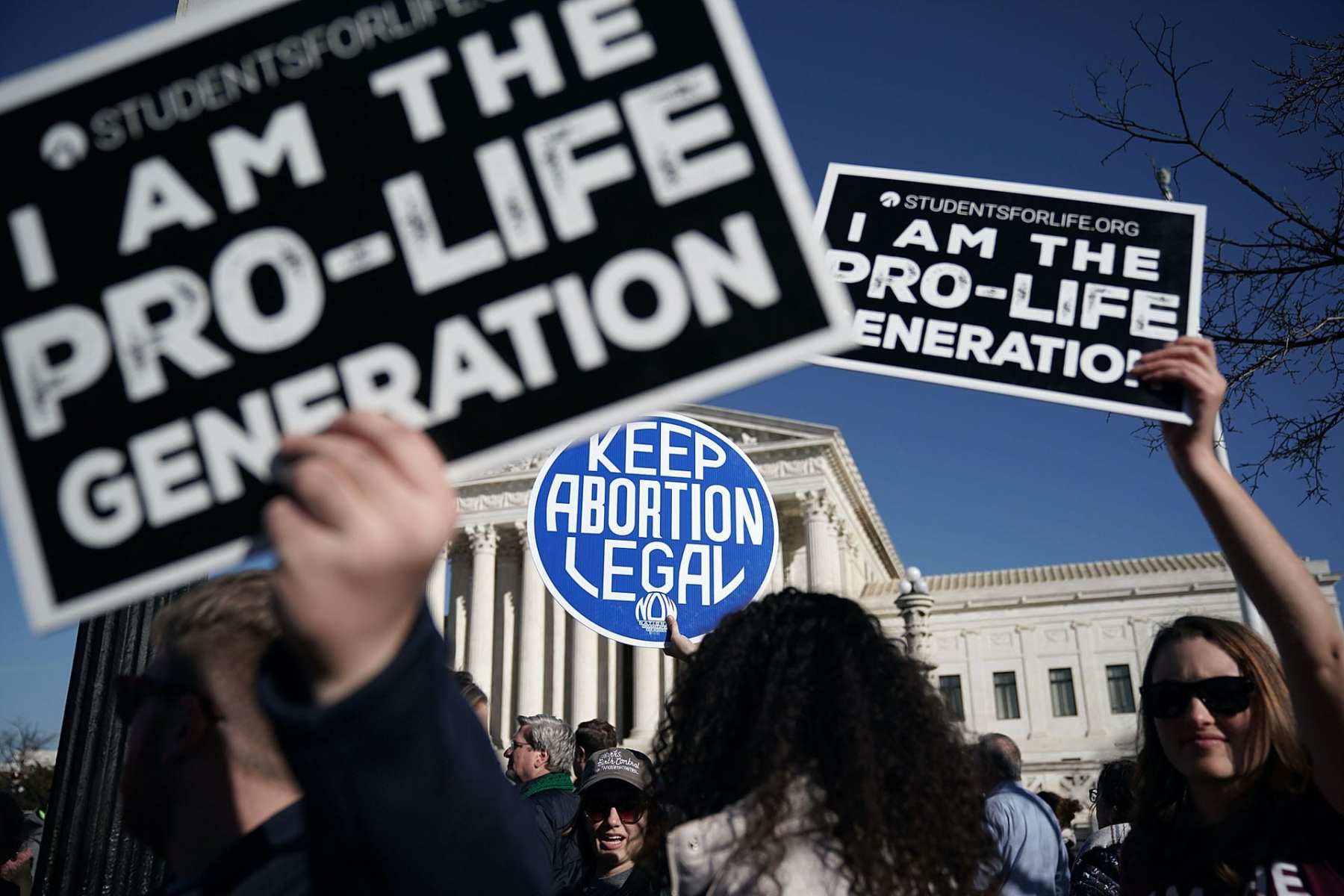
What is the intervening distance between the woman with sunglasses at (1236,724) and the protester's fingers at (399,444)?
1.77m

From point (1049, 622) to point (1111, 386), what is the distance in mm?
43141

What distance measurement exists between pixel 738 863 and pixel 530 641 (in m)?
41.6

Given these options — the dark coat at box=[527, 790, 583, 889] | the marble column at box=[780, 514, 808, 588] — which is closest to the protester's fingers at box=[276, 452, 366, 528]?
the dark coat at box=[527, 790, 583, 889]

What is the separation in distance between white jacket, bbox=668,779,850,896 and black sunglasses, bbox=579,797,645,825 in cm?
227

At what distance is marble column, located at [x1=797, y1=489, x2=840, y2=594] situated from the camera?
132 ft

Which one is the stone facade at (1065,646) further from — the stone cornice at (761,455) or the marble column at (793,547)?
the stone cornice at (761,455)

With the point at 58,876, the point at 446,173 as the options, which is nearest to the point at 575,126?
the point at 446,173

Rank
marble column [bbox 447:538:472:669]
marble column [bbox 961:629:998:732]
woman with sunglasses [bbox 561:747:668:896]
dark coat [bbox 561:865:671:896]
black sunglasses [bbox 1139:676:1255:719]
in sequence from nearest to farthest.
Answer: black sunglasses [bbox 1139:676:1255:719]
dark coat [bbox 561:865:671:896]
woman with sunglasses [bbox 561:747:668:896]
marble column [bbox 961:629:998:732]
marble column [bbox 447:538:472:669]

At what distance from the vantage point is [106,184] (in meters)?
1.29

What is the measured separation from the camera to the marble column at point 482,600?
43.5 meters

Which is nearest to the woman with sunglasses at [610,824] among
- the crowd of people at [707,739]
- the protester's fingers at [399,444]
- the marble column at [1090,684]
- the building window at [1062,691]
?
the crowd of people at [707,739]

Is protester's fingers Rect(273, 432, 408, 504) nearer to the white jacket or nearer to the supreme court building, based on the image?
the white jacket

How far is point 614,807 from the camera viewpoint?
13.5 ft

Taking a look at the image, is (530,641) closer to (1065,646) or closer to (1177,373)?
(1065,646)
